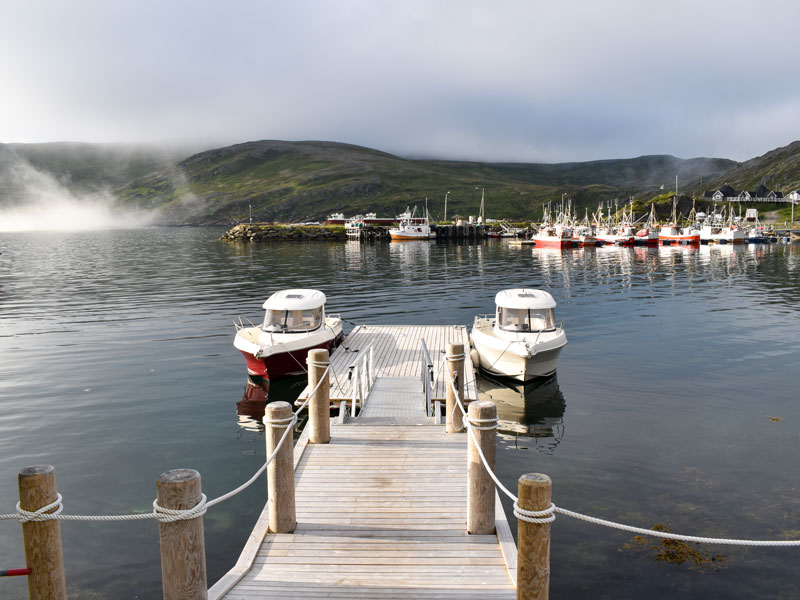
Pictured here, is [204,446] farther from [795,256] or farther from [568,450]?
[795,256]

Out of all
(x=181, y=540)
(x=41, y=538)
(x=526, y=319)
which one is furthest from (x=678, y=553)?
(x=526, y=319)

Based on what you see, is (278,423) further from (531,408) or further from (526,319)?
(526,319)

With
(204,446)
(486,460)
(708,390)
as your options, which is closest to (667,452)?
(708,390)

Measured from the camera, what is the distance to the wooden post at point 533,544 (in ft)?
18.1

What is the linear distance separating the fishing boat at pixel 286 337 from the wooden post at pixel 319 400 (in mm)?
9827

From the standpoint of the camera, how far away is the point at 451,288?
5241 cm

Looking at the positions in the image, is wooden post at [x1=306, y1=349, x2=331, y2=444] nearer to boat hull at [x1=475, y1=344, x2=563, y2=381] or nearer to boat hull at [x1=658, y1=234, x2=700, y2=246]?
boat hull at [x1=475, y1=344, x2=563, y2=381]

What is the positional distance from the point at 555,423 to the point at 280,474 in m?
12.1

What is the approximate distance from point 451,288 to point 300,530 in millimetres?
44315

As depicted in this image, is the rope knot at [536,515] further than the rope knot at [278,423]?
No

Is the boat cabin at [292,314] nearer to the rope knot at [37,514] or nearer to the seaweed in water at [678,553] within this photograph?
the seaweed in water at [678,553]

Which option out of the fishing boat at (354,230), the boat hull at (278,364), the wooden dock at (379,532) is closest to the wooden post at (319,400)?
the wooden dock at (379,532)

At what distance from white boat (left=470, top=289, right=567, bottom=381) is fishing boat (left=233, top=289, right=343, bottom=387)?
647 cm

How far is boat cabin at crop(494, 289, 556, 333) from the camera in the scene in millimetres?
22484
